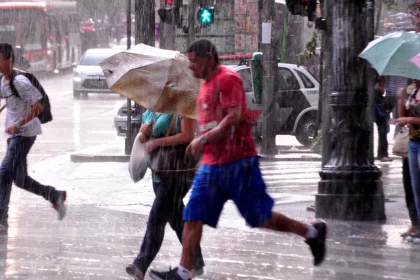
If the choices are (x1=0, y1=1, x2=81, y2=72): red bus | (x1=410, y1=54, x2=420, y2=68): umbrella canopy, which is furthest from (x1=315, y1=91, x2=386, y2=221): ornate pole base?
(x1=0, y1=1, x2=81, y2=72): red bus

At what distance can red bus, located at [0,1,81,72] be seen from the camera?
42969 mm

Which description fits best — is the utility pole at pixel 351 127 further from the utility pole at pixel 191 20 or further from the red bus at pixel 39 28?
the red bus at pixel 39 28

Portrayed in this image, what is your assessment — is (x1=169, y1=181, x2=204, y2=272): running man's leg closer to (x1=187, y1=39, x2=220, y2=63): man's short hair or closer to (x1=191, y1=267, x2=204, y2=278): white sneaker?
(x1=191, y1=267, x2=204, y2=278): white sneaker

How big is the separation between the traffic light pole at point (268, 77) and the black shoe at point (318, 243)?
37.7 feet

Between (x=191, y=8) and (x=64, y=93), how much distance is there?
2016 cm

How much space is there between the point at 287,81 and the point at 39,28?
2568cm

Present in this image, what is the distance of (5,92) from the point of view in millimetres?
9812

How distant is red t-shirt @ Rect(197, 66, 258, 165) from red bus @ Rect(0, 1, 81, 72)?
120 feet

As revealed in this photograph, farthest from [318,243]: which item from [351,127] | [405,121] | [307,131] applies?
[307,131]

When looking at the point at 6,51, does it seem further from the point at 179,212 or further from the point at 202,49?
the point at 202,49

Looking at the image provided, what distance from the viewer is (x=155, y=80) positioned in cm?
750

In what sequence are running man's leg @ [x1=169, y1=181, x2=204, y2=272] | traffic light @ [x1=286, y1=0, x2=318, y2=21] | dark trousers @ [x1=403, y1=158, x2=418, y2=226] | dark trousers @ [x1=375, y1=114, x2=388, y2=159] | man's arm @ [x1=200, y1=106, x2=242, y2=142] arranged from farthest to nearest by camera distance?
dark trousers @ [x1=375, y1=114, x2=388, y2=159]
traffic light @ [x1=286, y1=0, x2=318, y2=21]
dark trousers @ [x1=403, y1=158, x2=418, y2=226]
running man's leg @ [x1=169, y1=181, x2=204, y2=272]
man's arm @ [x1=200, y1=106, x2=242, y2=142]

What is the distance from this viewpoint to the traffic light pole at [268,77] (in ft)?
61.6

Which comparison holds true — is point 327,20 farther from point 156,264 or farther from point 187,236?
point 187,236
